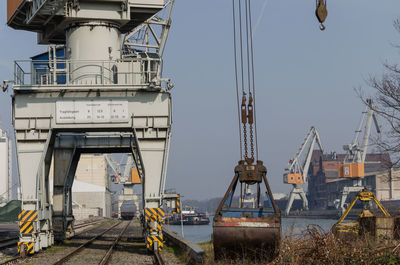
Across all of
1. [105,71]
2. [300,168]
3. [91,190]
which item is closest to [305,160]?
[300,168]

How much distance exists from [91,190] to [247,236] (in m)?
106

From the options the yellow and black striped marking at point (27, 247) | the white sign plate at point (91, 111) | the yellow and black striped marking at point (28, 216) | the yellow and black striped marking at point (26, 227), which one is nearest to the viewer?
the yellow and black striped marking at point (27, 247)

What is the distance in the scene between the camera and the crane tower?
26.0m

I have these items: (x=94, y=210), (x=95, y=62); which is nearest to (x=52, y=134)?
(x=95, y=62)

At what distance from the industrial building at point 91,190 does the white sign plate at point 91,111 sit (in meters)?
72.0

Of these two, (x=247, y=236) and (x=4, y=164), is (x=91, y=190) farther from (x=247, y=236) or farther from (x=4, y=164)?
(x=247, y=236)

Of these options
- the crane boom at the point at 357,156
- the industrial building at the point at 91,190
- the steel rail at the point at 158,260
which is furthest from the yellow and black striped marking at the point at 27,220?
the crane boom at the point at 357,156

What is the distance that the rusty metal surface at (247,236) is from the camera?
15742 millimetres

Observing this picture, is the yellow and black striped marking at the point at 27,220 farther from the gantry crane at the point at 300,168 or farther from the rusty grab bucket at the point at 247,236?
the gantry crane at the point at 300,168

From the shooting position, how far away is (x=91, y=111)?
26031 millimetres

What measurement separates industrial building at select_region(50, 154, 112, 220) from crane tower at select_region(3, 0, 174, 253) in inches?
2772

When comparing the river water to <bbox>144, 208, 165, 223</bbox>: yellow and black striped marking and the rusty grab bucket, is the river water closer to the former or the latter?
the rusty grab bucket

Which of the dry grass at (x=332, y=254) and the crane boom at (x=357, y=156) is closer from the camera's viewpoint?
the dry grass at (x=332, y=254)

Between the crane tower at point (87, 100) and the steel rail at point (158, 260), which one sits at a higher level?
the crane tower at point (87, 100)
